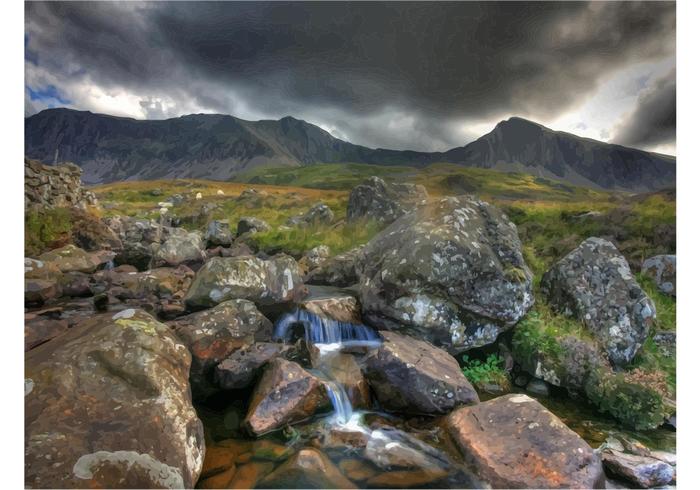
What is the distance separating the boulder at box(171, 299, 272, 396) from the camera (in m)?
4.89

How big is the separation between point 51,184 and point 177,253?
333 centimetres

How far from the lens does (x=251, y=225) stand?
14.2 meters

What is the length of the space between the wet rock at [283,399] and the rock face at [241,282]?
1658 millimetres

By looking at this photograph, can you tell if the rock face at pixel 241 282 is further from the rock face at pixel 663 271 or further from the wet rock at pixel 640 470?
the rock face at pixel 663 271

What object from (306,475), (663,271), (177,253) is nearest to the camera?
(306,475)

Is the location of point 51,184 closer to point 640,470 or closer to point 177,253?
point 177,253

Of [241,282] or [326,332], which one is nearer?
[241,282]

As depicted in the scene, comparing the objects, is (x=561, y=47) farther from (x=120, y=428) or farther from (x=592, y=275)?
(x=120, y=428)

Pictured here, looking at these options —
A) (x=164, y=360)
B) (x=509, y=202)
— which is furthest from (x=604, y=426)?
(x=164, y=360)

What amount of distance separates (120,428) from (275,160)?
24.0ft

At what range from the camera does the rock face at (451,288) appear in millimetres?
5617

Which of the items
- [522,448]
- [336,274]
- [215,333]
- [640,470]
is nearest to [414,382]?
[522,448]

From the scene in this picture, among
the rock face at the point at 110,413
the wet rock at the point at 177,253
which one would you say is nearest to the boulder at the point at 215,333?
the rock face at the point at 110,413

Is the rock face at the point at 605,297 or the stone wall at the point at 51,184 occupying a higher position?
the stone wall at the point at 51,184
